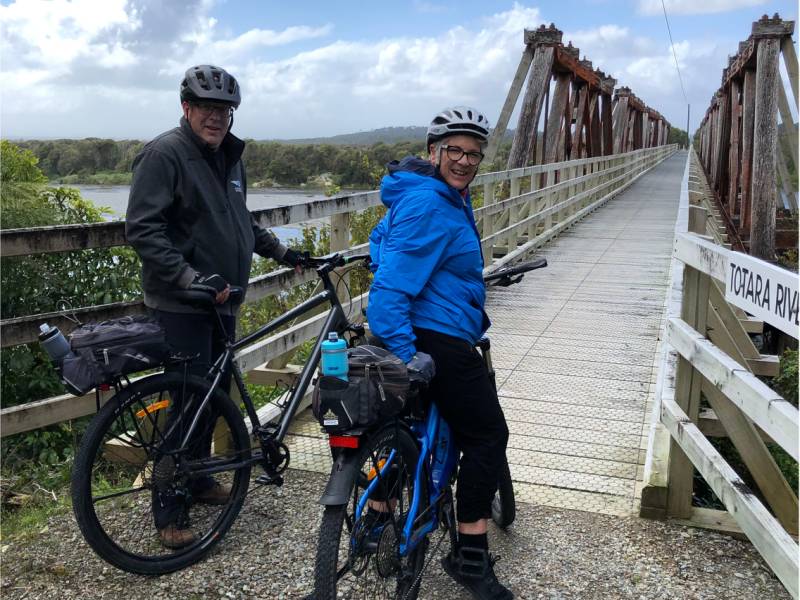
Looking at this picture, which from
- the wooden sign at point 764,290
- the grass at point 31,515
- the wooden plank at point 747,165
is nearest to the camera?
the wooden sign at point 764,290

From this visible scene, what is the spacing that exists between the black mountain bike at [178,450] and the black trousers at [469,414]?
1.33 feet

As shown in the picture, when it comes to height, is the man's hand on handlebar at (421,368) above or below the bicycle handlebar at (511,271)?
below

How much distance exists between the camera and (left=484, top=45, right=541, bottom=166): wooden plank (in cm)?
1279

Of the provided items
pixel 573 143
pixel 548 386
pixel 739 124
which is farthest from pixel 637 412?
pixel 739 124

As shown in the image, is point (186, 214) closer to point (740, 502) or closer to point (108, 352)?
point (108, 352)

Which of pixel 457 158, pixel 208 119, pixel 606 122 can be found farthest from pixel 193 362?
pixel 606 122

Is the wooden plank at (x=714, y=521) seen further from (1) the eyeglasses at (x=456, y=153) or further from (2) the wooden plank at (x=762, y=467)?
(1) the eyeglasses at (x=456, y=153)

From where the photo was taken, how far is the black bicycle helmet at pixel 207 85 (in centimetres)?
303

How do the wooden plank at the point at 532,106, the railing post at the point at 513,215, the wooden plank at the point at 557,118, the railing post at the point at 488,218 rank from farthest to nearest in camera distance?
the wooden plank at the point at 557,118 < the wooden plank at the point at 532,106 < the railing post at the point at 513,215 < the railing post at the point at 488,218

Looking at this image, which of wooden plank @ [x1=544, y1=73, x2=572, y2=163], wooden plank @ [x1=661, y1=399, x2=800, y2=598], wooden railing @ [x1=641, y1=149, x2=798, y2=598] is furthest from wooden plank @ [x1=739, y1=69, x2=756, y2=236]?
wooden plank @ [x1=661, y1=399, x2=800, y2=598]

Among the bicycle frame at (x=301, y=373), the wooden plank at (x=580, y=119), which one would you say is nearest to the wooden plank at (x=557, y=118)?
the wooden plank at (x=580, y=119)

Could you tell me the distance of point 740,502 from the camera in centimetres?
292

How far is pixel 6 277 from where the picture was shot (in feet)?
20.5

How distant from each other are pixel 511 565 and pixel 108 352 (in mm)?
1743
